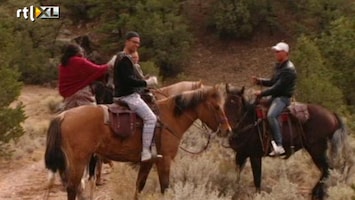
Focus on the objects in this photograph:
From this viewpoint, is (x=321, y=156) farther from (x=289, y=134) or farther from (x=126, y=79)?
(x=126, y=79)

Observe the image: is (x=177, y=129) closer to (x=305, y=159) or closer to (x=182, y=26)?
(x=305, y=159)

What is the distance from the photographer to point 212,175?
365 inches

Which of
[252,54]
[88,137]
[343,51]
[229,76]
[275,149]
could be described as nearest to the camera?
[88,137]

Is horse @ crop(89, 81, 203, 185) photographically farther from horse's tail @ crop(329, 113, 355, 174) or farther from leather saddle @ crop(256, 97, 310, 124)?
horse's tail @ crop(329, 113, 355, 174)

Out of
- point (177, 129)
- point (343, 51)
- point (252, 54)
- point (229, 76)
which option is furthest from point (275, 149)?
point (252, 54)

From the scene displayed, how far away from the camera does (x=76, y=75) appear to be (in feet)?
28.2

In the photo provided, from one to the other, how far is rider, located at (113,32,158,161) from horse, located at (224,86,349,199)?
1.91 m

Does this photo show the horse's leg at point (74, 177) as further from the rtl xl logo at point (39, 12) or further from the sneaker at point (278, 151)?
the rtl xl logo at point (39, 12)

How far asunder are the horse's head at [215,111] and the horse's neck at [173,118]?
0.17 metres

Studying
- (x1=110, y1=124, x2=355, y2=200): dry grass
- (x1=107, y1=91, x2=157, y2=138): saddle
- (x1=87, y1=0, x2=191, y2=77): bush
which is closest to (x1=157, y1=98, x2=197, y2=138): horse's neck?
(x1=107, y1=91, x2=157, y2=138): saddle

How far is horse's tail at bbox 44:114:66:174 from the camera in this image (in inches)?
290

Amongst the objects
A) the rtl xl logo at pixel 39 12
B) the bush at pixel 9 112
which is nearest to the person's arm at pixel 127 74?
the bush at pixel 9 112

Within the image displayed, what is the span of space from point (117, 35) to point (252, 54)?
8.68 metres

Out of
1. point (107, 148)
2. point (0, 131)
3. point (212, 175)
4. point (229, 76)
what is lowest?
point (229, 76)
